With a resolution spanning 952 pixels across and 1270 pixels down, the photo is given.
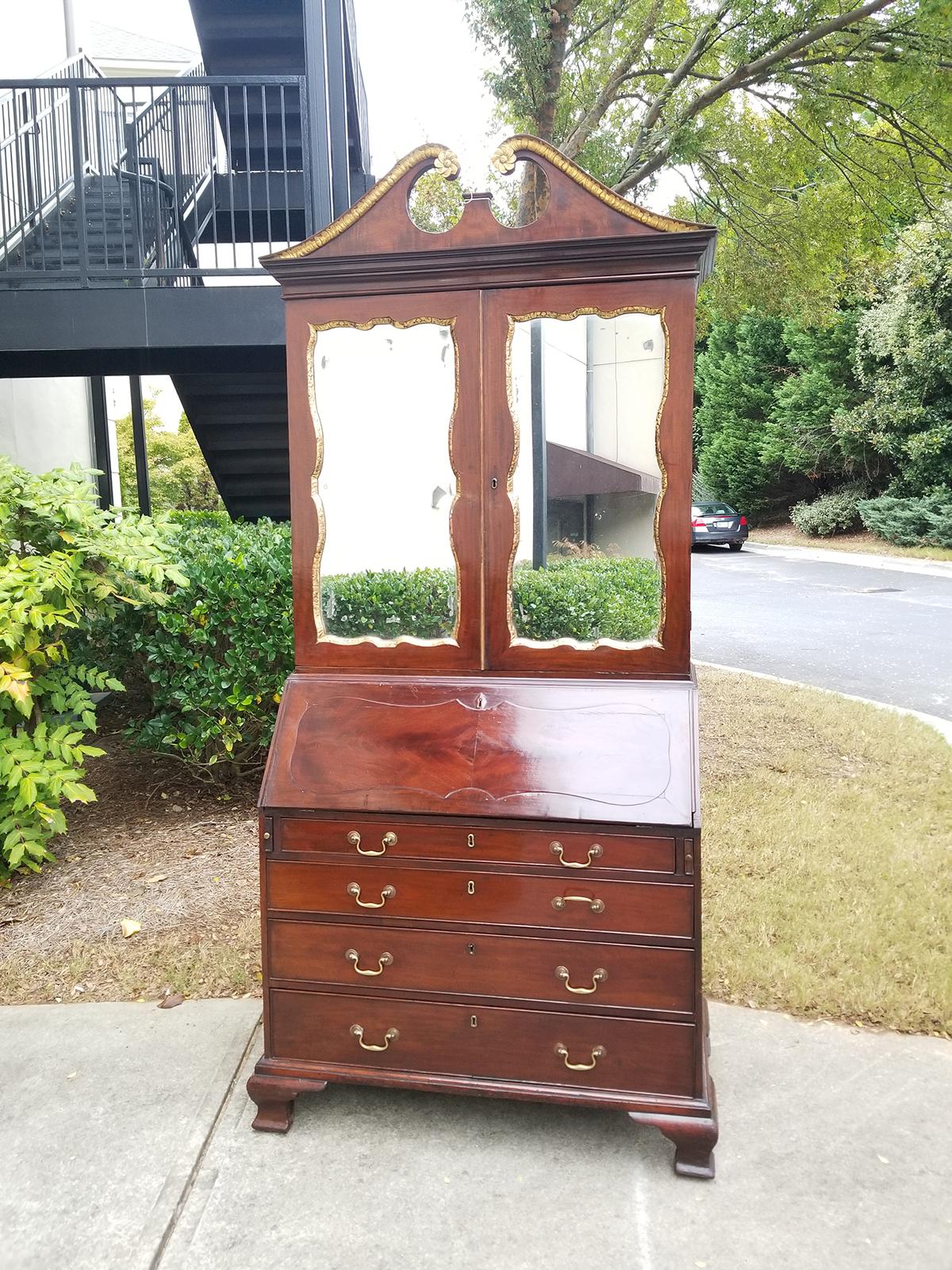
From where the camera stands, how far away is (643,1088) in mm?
2326

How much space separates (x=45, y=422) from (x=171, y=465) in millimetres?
9731

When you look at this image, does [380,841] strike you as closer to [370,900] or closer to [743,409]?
[370,900]

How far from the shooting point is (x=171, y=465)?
17.7 metres

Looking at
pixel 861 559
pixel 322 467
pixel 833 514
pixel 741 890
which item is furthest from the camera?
pixel 833 514

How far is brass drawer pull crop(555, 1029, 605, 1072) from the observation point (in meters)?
2.34

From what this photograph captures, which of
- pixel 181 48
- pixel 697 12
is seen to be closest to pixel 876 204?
pixel 697 12

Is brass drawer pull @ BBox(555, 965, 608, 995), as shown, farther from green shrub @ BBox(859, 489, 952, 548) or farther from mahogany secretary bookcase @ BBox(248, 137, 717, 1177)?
green shrub @ BBox(859, 489, 952, 548)

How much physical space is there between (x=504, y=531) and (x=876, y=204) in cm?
617

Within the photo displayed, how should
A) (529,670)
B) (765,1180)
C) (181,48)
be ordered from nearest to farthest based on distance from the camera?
(765,1180) → (529,670) → (181,48)

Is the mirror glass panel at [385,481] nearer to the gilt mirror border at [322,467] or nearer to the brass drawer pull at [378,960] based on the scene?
the gilt mirror border at [322,467]

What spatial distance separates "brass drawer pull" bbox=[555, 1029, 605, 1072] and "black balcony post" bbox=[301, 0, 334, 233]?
5012mm

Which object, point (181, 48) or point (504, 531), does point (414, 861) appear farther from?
point (181, 48)

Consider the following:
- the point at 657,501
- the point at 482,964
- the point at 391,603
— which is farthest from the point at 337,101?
the point at 482,964

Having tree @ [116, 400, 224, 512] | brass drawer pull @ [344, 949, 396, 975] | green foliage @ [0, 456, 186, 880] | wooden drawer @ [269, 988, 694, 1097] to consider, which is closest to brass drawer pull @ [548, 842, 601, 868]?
wooden drawer @ [269, 988, 694, 1097]
